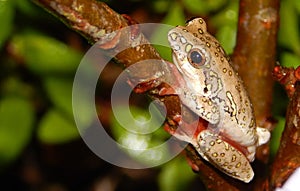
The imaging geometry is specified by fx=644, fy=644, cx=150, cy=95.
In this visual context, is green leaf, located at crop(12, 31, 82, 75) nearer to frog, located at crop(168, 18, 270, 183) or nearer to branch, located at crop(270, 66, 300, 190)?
frog, located at crop(168, 18, 270, 183)

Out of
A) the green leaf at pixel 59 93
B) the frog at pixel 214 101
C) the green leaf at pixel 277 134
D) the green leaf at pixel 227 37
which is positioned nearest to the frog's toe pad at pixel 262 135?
the frog at pixel 214 101

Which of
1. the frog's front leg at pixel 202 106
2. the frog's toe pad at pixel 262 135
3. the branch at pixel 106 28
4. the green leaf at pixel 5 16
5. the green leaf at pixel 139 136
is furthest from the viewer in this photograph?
the green leaf at pixel 139 136

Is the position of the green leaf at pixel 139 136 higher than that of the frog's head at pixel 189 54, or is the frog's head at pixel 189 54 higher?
the frog's head at pixel 189 54

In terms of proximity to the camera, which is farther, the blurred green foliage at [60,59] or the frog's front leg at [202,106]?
the blurred green foliage at [60,59]

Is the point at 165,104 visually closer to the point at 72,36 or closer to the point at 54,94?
the point at 54,94

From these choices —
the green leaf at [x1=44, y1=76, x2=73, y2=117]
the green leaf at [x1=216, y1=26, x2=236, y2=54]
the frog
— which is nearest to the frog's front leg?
the frog

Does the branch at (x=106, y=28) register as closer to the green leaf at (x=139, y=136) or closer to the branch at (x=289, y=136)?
the branch at (x=289, y=136)
